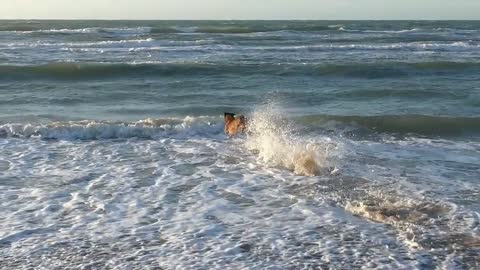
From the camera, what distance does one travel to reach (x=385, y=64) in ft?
74.9

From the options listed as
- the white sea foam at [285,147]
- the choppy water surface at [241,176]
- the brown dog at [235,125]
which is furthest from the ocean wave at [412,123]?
the brown dog at [235,125]

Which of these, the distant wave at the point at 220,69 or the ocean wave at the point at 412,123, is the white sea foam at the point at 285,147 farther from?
the distant wave at the point at 220,69

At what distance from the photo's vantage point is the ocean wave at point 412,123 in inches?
452

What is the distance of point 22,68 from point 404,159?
15.3m

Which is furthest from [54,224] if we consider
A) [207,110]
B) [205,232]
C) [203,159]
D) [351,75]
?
[351,75]

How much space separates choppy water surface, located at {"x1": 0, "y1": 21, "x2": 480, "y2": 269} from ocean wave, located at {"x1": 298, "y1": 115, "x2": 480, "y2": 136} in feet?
0.12

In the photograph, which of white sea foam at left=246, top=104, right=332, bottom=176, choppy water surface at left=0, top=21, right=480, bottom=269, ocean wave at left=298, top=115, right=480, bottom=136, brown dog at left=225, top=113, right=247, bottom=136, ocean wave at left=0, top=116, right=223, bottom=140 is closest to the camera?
choppy water surface at left=0, top=21, right=480, bottom=269

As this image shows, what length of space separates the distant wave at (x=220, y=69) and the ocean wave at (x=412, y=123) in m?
8.09

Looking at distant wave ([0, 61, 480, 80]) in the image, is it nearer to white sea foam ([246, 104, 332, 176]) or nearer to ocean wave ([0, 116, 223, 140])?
ocean wave ([0, 116, 223, 140])

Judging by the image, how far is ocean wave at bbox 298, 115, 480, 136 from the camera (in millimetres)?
11484

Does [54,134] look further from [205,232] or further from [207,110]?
[205,232]

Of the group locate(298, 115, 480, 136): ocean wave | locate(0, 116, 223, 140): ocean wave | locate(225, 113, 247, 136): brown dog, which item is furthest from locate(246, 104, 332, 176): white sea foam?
locate(298, 115, 480, 136): ocean wave

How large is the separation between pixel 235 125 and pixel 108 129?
2231 millimetres

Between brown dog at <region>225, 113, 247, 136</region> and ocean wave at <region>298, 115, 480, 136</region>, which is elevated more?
brown dog at <region>225, 113, 247, 136</region>
